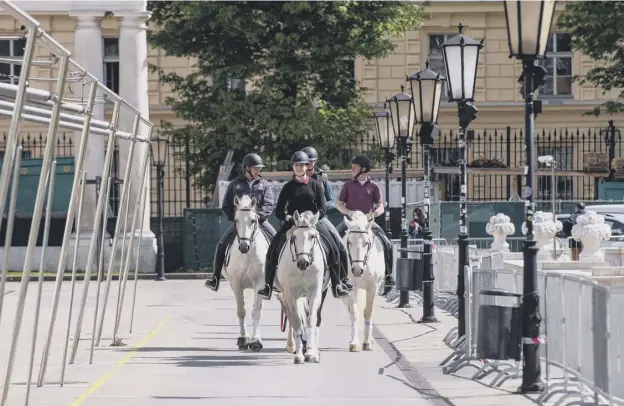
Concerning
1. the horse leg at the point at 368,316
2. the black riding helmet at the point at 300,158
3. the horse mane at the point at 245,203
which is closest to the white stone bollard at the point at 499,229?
the horse leg at the point at 368,316

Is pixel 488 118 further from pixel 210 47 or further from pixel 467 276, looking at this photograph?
pixel 467 276

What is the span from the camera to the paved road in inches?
576

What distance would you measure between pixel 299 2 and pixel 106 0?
5554 millimetres

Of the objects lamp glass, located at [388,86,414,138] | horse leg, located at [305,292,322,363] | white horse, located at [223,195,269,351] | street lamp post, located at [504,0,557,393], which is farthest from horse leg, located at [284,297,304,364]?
lamp glass, located at [388,86,414,138]

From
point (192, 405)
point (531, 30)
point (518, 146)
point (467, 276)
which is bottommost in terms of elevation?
point (192, 405)

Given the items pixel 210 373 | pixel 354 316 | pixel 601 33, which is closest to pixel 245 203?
pixel 354 316

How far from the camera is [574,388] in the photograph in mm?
14391

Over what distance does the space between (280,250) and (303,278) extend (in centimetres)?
54

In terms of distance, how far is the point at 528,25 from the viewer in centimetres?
1521

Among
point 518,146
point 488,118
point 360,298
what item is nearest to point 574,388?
point 360,298

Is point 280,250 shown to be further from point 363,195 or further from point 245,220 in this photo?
point 363,195

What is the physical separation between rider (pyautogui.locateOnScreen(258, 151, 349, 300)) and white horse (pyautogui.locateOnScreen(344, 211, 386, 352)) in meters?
0.64

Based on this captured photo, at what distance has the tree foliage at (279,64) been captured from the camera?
151ft

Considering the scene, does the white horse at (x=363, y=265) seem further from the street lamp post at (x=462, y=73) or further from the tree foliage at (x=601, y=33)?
the tree foliage at (x=601, y=33)
